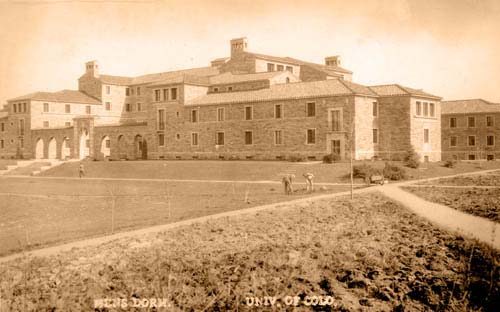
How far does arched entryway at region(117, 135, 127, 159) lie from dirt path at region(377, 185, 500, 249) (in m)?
41.4

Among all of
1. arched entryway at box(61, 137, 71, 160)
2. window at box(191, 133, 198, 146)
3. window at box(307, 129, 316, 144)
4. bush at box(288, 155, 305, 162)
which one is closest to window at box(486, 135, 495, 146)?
window at box(307, 129, 316, 144)

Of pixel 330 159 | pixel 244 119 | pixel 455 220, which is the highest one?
pixel 244 119

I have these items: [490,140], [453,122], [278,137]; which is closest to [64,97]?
[278,137]

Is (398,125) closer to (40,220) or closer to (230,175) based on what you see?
(230,175)

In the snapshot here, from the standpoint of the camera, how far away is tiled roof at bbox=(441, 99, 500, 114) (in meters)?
61.6

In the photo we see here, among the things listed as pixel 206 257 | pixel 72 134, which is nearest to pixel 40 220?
pixel 206 257

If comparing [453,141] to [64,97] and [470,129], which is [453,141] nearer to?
[470,129]

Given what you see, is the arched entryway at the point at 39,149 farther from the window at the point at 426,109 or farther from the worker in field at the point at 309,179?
the worker in field at the point at 309,179

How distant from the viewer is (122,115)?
246 ft

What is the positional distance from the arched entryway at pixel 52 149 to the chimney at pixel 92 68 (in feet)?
39.5

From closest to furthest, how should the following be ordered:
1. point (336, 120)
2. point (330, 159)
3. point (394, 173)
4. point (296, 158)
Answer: point (394, 173)
point (330, 159)
point (336, 120)
point (296, 158)

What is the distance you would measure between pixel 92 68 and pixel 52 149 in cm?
1394

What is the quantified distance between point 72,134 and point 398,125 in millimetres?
38082

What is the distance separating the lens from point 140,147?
57500 mm
